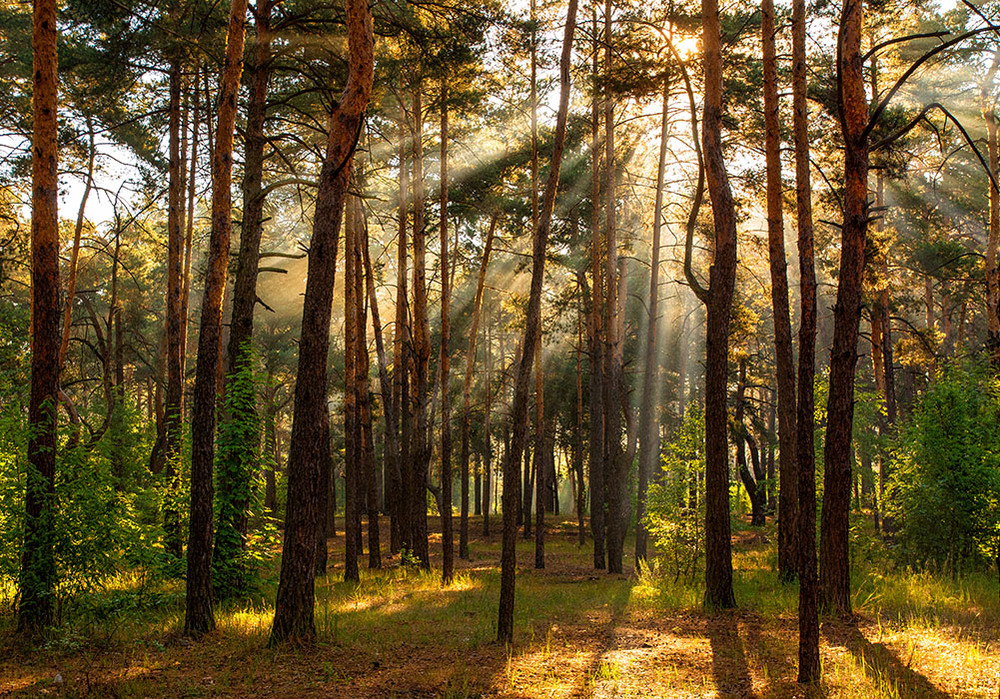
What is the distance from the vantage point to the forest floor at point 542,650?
6.21 m

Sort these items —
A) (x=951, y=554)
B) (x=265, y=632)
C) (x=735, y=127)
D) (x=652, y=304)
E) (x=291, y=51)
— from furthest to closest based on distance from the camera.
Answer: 1. (x=652, y=304)
2. (x=735, y=127)
3. (x=951, y=554)
4. (x=291, y=51)
5. (x=265, y=632)

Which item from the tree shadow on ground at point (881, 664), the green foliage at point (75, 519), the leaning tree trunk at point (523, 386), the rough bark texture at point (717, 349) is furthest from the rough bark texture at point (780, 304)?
the green foliage at point (75, 519)

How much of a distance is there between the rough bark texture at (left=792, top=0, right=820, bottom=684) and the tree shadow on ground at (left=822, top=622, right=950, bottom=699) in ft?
1.97

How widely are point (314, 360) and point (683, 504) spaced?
784 centimetres

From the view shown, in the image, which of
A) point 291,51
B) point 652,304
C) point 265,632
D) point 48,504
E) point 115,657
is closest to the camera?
point 115,657

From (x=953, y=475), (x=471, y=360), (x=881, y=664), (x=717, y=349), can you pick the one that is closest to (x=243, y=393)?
(x=717, y=349)

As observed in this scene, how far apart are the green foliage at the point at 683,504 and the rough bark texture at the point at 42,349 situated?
9.23 m

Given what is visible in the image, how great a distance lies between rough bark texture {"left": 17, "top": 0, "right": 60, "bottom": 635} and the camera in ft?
24.3

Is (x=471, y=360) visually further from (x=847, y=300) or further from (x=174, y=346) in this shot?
(x=847, y=300)

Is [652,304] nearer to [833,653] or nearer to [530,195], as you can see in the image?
[530,195]

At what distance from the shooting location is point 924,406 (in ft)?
42.1

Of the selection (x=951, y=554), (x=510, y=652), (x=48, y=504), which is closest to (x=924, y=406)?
(x=951, y=554)

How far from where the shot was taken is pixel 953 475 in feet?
39.8

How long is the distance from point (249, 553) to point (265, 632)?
2073 mm
